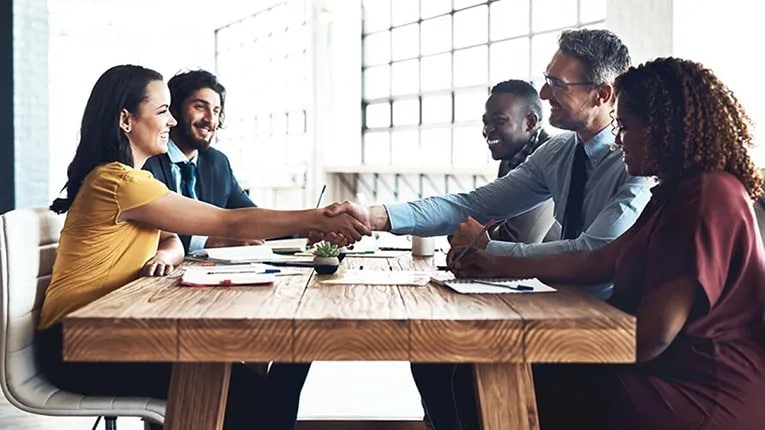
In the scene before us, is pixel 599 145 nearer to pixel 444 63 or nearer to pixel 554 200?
pixel 554 200

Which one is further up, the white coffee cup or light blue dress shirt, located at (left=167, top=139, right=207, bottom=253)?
light blue dress shirt, located at (left=167, top=139, right=207, bottom=253)

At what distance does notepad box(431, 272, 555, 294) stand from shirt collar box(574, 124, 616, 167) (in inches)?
22.8

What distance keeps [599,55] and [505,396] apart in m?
1.13

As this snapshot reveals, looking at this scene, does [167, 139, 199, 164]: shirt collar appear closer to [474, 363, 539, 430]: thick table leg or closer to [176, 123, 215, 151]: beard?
[176, 123, 215, 151]: beard

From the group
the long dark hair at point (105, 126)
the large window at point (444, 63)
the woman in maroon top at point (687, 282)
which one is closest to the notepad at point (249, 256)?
the long dark hair at point (105, 126)

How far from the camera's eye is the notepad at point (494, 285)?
5.90 ft

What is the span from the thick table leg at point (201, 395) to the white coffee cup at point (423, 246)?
1197 mm

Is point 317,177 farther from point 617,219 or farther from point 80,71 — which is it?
point 617,219

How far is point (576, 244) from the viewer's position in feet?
7.14

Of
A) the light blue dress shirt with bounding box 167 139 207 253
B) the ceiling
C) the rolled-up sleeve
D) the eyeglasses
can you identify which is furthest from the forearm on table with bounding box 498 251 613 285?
the ceiling

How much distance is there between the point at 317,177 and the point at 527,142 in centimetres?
472

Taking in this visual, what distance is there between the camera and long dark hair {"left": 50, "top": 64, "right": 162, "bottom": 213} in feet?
7.28

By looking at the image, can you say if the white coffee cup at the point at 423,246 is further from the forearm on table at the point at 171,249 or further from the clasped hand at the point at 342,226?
the forearm on table at the point at 171,249

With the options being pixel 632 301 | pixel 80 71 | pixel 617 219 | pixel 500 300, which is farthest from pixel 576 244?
pixel 80 71
